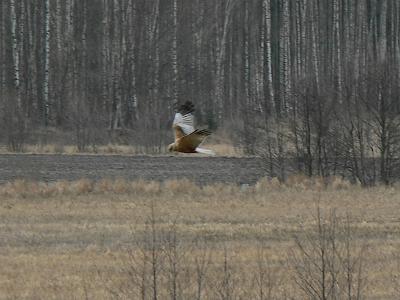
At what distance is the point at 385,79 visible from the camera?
2794 cm

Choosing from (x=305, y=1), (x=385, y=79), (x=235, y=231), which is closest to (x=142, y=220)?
(x=235, y=231)

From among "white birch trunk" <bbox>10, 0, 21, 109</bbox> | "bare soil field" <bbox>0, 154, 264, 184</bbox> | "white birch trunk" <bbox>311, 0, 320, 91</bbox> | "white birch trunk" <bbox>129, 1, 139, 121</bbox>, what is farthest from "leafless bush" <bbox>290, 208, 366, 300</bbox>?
"white birch trunk" <bbox>311, 0, 320, 91</bbox>

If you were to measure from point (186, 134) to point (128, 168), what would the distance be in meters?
19.9

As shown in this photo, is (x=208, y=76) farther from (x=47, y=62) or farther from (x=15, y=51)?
(x=15, y=51)

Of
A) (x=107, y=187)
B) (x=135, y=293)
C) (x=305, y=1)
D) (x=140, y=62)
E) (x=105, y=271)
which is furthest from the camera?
(x=305, y=1)

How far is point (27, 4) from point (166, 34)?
6485mm

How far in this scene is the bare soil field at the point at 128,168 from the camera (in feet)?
94.8

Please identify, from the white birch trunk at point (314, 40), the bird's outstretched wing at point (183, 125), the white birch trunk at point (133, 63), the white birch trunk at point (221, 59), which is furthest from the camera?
the white birch trunk at point (314, 40)

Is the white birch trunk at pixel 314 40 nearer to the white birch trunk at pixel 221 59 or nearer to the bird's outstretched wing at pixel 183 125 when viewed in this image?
the white birch trunk at pixel 221 59

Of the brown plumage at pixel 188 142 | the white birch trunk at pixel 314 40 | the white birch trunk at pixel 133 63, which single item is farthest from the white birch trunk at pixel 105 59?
the brown plumage at pixel 188 142

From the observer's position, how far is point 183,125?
468 inches

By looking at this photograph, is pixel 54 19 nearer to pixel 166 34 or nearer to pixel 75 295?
pixel 166 34

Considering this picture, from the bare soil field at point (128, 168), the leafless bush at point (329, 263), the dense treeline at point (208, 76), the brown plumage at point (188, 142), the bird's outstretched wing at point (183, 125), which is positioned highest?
the dense treeline at point (208, 76)

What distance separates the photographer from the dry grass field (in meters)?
12.5
